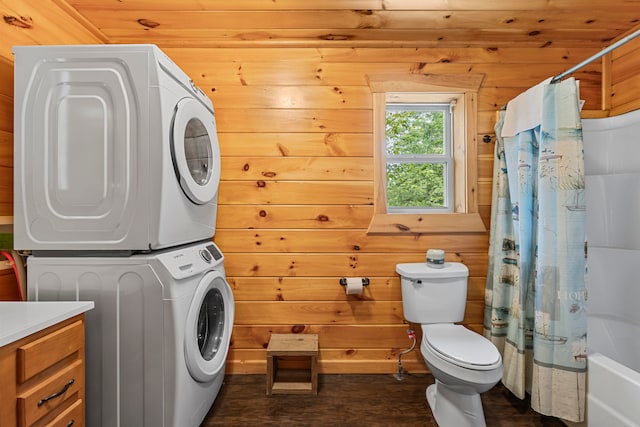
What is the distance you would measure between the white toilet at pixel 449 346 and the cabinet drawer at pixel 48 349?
5.02 feet

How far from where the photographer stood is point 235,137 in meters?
2.01

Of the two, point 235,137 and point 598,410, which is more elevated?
point 235,137

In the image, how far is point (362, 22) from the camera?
1.80m

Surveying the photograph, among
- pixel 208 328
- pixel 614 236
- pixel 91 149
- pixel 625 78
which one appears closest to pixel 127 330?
pixel 208 328

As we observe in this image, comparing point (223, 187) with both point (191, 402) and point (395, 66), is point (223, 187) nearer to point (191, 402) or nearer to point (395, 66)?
point (191, 402)

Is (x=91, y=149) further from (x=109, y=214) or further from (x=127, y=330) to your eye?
(x=127, y=330)

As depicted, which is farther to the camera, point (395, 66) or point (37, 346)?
point (395, 66)

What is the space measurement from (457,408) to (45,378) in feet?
5.56

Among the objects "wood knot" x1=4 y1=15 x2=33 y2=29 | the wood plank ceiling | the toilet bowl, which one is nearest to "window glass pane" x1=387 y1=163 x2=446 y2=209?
the wood plank ceiling

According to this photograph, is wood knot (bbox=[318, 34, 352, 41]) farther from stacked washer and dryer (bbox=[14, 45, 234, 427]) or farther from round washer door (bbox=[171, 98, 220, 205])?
stacked washer and dryer (bbox=[14, 45, 234, 427])

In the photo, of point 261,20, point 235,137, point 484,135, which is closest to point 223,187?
point 235,137

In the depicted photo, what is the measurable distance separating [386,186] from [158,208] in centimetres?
143

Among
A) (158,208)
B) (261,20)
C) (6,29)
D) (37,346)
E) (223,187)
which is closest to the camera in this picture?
(37,346)

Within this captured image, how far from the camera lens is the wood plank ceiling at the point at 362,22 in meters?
1.67
